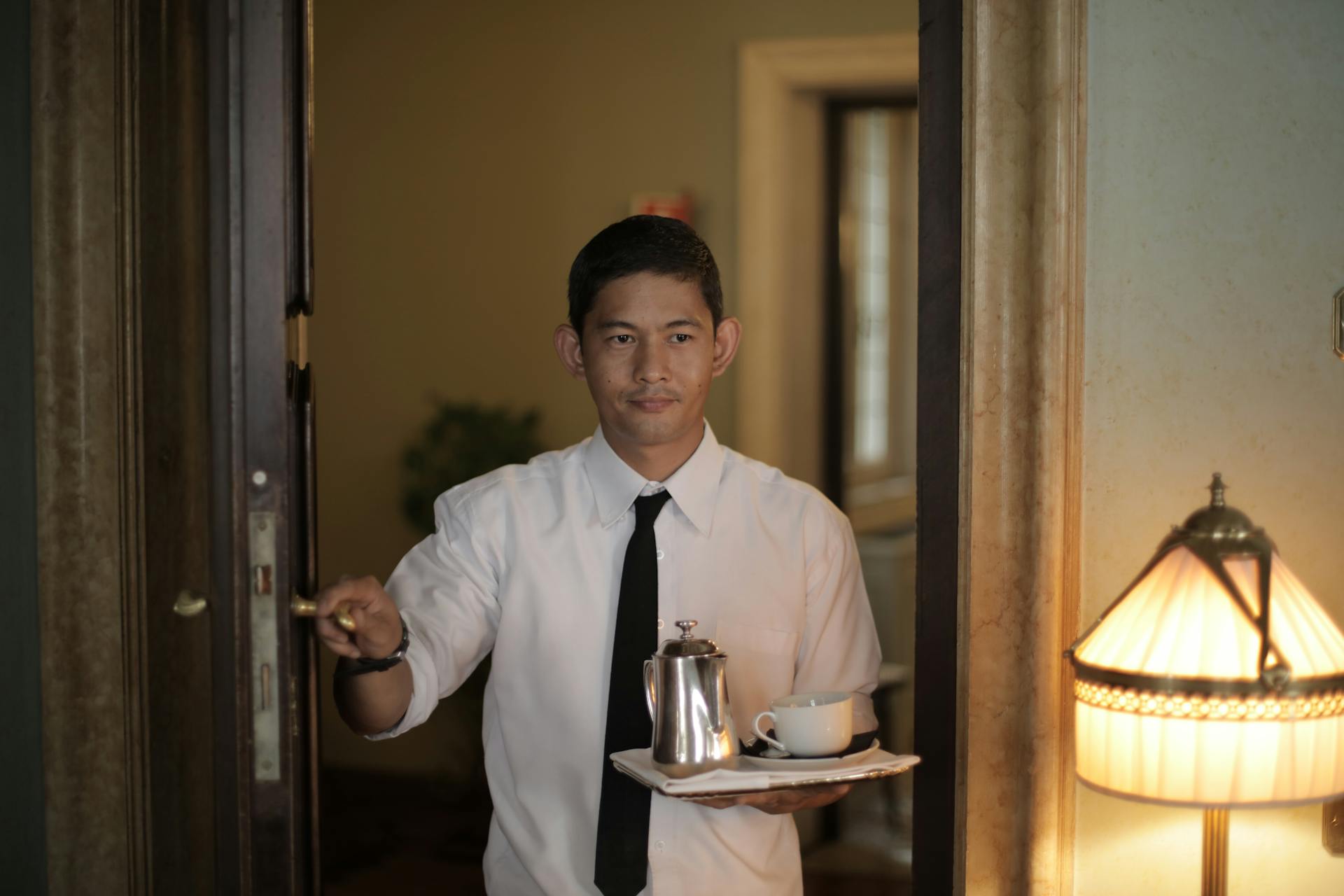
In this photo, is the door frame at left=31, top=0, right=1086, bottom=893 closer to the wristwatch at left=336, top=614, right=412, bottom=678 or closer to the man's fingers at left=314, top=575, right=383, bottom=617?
the wristwatch at left=336, top=614, right=412, bottom=678

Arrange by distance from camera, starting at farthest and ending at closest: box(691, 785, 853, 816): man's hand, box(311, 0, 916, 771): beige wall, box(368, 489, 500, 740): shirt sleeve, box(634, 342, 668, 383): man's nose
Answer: box(311, 0, 916, 771): beige wall < box(634, 342, 668, 383): man's nose < box(368, 489, 500, 740): shirt sleeve < box(691, 785, 853, 816): man's hand

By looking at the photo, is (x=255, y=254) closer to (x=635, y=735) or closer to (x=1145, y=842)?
(x=635, y=735)

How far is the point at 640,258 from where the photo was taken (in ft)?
6.03

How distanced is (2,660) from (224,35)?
0.90m

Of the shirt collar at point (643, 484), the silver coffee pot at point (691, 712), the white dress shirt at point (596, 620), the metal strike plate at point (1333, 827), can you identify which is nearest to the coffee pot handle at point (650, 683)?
the silver coffee pot at point (691, 712)

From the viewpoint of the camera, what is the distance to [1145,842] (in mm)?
1503

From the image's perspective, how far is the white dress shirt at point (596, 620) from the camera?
172 centimetres

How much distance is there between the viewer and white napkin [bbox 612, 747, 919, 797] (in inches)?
53.5

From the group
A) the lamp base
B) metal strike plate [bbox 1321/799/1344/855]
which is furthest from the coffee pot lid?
metal strike plate [bbox 1321/799/1344/855]

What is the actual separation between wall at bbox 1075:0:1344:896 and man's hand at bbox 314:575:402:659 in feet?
2.84

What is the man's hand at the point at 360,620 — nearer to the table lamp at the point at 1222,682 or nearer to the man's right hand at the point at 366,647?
the man's right hand at the point at 366,647

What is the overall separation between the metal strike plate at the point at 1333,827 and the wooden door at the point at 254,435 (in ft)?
4.04

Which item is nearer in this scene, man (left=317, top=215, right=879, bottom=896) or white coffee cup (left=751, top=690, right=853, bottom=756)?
white coffee cup (left=751, top=690, right=853, bottom=756)

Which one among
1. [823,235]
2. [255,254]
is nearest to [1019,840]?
[255,254]
